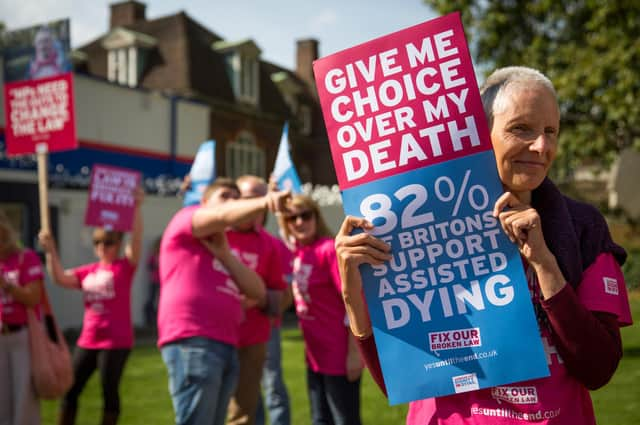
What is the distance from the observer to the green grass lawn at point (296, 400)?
6.61 m

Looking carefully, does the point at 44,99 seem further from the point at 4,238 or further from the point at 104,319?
the point at 104,319

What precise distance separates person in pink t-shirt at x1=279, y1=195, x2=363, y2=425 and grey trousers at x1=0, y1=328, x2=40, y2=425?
1.98m

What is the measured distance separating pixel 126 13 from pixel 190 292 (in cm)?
2584

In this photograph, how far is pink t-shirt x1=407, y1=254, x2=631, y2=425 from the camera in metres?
1.75

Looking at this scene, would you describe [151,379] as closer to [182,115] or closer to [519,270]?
[519,270]

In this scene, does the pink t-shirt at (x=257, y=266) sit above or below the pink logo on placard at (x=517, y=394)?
above

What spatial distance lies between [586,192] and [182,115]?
777 inches

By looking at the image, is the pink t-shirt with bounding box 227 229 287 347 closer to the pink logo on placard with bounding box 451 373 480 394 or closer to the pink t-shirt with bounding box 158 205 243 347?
the pink t-shirt with bounding box 158 205 243 347

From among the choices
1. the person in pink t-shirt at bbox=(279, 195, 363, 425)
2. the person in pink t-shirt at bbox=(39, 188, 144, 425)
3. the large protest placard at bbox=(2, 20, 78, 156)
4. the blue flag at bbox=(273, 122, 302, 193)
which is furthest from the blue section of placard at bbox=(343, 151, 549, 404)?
the large protest placard at bbox=(2, 20, 78, 156)

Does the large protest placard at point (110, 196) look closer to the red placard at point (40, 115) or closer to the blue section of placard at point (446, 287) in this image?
the red placard at point (40, 115)

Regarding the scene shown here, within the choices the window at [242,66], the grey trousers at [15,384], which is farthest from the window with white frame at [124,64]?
the grey trousers at [15,384]

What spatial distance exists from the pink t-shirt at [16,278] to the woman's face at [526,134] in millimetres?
4246

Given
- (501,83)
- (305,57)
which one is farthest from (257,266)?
(305,57)

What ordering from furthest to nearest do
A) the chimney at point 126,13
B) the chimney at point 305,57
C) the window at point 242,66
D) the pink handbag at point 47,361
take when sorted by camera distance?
1. the chimney at point 305,57
2. the chimney at point 126,13
3. the window at point 242,66
4. the pink handbag at point 47,361
